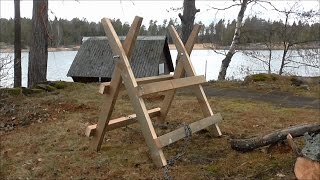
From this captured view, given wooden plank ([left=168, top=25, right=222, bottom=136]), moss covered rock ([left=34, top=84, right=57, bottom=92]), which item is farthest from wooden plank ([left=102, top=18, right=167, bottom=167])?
moss covered rock ([left=34, top=84, right=57, bottom=92])

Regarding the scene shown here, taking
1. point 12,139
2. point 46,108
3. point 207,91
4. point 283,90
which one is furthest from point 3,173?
point 283,90

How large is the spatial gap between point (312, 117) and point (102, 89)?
3.68 metres

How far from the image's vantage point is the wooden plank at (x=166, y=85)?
11.7ft

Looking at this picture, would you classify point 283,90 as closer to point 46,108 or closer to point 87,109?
point 87,109

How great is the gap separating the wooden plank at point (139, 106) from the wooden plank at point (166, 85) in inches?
3.2

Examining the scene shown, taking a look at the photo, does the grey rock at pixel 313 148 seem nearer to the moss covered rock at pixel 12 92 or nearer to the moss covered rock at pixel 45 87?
the moss covered rock at pixel 12 92

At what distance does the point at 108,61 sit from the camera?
27.0 meters

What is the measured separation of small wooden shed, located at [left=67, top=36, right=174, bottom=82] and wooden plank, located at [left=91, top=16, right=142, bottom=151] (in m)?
21.6

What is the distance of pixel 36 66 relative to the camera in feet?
32.0

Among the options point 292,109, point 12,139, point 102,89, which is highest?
point 102,89

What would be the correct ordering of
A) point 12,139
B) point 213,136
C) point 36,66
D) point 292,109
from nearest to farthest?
point 213,136, point 12,139, point 292,109, point 36,66

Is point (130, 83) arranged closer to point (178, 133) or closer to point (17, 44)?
point (178, 133)

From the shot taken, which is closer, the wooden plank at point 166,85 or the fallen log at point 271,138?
the fallen log at point 271,138

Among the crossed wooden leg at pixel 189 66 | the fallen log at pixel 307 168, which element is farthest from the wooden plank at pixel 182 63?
the fallen log at pixel 307 168
